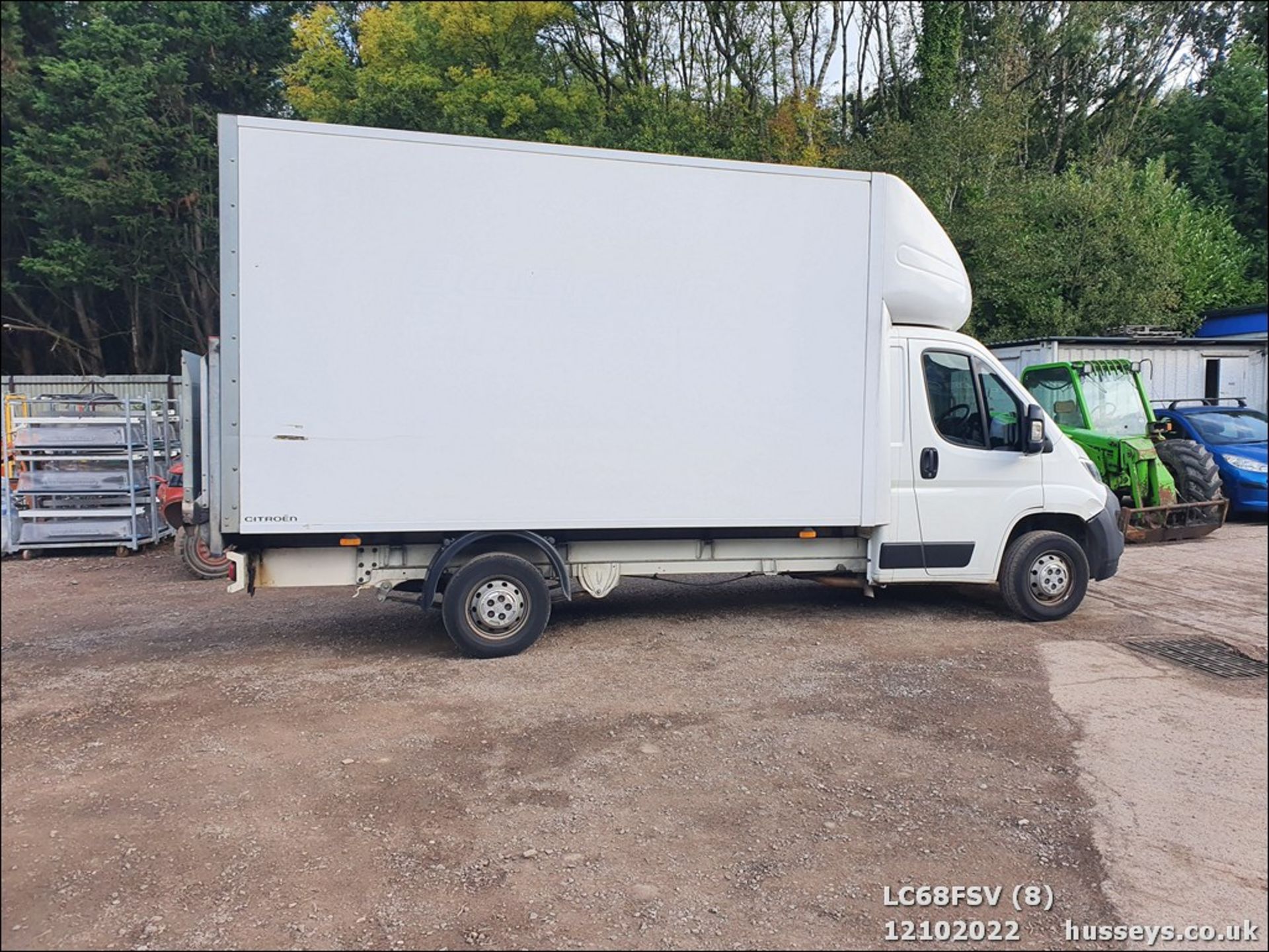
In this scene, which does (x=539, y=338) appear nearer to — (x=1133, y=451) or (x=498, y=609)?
(x=498, y=609)

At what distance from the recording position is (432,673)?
6055mm

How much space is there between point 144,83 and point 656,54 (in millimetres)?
12113

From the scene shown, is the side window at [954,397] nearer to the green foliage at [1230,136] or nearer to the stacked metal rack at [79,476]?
the green foliage at [1230,136]

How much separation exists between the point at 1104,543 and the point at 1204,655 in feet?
4.26

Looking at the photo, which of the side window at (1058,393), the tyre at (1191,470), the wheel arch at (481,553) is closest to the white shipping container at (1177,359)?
the side window at (1058,393)

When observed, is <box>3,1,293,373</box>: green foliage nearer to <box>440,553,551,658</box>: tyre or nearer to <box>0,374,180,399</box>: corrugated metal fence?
<box>0,374,180,399</box>: corrugated metal fence

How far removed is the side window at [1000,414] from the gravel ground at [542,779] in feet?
5.01

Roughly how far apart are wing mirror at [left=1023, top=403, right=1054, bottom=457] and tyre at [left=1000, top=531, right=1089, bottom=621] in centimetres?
75

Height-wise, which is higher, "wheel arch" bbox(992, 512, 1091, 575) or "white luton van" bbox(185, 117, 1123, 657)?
"white luton van" bbox(185, 117, 1123, 657)

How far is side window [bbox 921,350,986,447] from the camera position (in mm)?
7035

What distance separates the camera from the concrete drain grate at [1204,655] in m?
5.94

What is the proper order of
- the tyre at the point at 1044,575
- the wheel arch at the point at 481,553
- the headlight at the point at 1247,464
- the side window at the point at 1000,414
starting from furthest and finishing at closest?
the headlight at the point at 1247,464 → the tyre at the point at 1044,575 → the side window at the point at 1000,414 → the wheel arch at the point at 481,553

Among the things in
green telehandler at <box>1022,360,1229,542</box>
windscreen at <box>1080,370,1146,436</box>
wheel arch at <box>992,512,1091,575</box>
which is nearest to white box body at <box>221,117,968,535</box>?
wheel arch at <box>992,512,1091,575</box>

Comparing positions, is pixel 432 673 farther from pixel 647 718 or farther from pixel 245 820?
pixel 245 820
